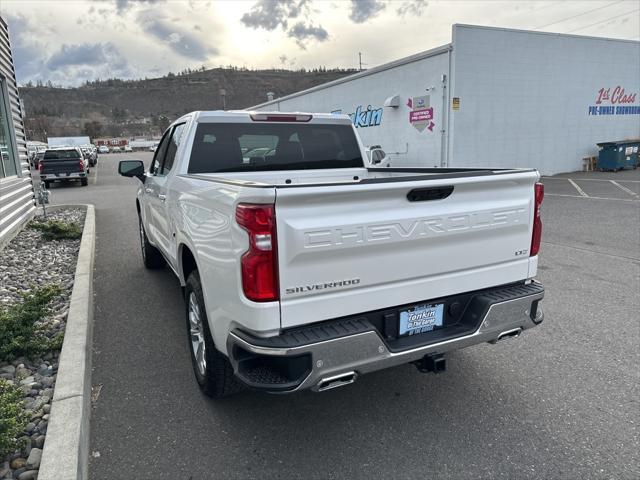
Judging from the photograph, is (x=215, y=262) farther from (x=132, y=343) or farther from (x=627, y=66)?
(x=627, y=66)

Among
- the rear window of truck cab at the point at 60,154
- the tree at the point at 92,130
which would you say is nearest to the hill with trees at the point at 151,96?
the tree at the point at 92,130

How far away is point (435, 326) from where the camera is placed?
2898mm

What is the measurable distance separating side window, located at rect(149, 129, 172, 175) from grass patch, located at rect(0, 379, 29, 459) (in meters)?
2.83

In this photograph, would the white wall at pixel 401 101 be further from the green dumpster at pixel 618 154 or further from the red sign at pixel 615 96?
the red sign at pixel 615 96

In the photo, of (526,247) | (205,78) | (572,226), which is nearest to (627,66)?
(572,226)

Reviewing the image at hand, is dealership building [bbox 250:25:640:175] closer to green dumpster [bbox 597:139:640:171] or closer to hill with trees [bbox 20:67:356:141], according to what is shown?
green dumpster [bbox 597:139:640:171]

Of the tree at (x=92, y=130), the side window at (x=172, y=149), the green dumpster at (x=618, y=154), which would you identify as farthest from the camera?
the tree at (x=92, y=130)

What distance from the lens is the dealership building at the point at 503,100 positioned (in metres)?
16.5

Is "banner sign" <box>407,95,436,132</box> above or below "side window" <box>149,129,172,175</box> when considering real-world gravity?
above

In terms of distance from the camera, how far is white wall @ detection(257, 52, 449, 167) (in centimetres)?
1694

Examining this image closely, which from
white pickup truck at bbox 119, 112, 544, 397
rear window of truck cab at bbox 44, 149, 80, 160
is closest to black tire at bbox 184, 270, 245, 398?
white pickup truck at bbox 119, 112, 544, 397

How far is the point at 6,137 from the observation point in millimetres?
9570

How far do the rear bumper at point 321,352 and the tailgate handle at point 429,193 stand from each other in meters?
0.73

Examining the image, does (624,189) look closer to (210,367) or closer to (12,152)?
(210,367)
